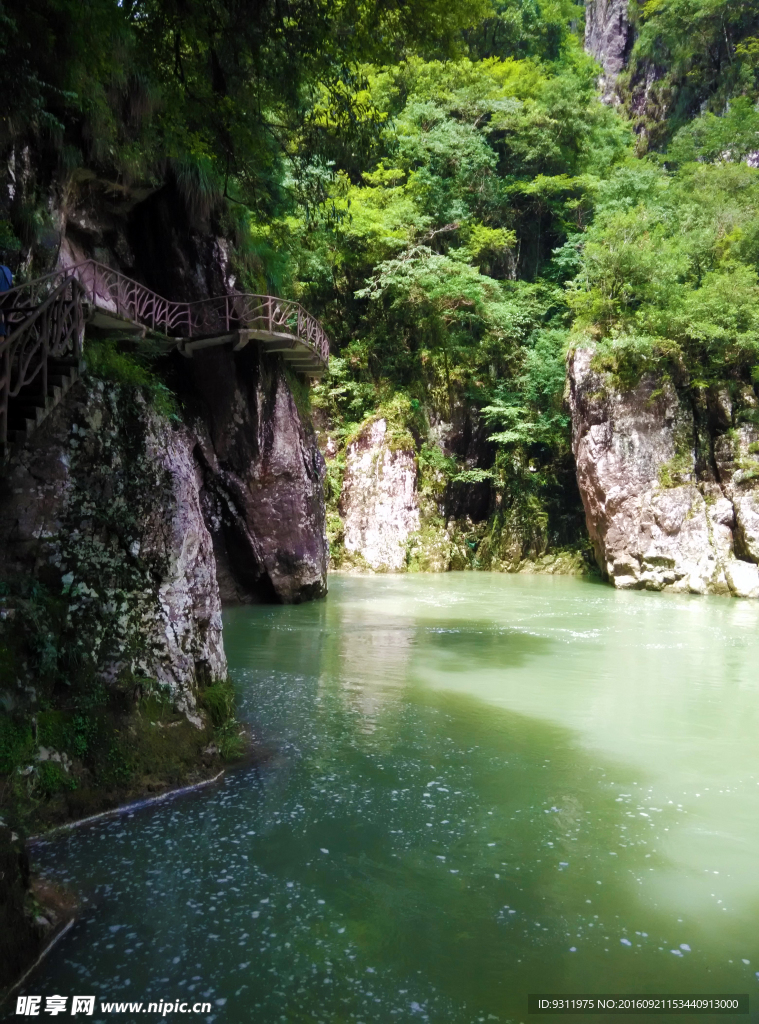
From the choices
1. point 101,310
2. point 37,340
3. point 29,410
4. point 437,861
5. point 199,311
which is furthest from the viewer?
point 199,311

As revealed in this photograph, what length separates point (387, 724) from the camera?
8055mm

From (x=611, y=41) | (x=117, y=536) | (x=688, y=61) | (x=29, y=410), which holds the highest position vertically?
(x=611, y=41)

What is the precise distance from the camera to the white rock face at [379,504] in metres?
26.9

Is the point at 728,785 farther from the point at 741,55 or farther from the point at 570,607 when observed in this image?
the point at 741,55

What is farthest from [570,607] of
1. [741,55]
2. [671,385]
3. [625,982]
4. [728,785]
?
[741,55]

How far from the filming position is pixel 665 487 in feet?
77.3

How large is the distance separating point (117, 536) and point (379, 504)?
2072 cm

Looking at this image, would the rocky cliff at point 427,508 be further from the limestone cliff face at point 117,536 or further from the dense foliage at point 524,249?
the limestone cliff face at point 117,536

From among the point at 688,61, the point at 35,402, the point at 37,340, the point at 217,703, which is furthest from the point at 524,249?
the point at 35,402

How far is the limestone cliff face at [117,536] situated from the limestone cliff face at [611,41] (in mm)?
43999

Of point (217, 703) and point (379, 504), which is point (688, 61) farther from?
point (217, 703)

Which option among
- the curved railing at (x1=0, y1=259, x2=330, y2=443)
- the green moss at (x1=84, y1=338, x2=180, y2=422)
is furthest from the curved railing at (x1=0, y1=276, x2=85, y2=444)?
the green moss at (x1=84, y1=338, x2=180, y2=422)

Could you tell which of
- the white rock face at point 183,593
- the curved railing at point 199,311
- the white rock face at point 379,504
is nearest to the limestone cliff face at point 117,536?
the white rock face at point 183,593

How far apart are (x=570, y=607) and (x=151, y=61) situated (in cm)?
1508
